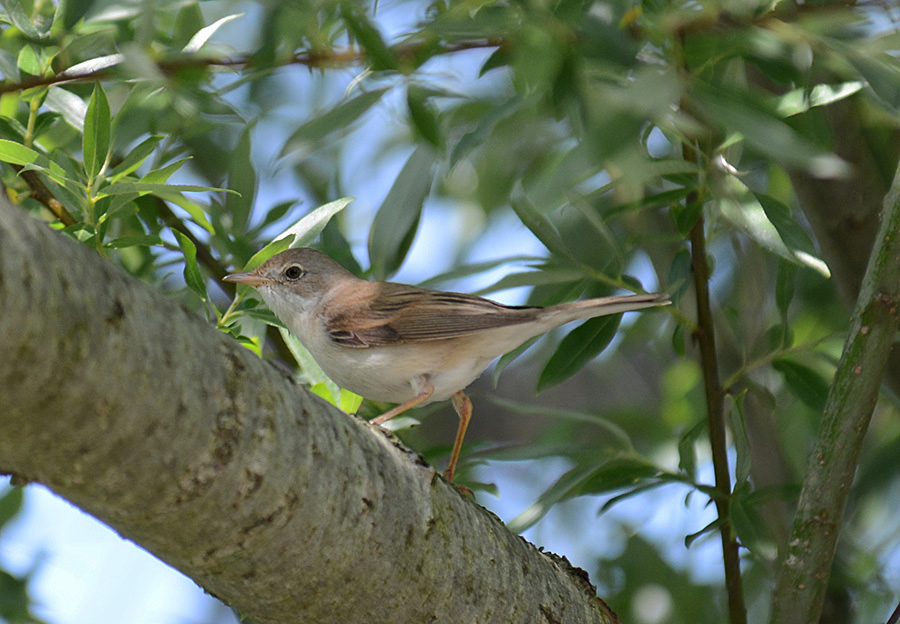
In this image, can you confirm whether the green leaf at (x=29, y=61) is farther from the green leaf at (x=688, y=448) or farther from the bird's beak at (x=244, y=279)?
the green leaf at (x=688, y=448)

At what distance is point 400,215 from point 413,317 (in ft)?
0.95

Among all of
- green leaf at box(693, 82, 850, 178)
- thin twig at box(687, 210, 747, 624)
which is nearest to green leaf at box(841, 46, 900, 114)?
green leaf at box(693, 82, 850, 178)

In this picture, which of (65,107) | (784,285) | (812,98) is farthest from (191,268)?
(784,285)

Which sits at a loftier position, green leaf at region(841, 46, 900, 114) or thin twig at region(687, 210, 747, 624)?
green leaf at region(841, 46, 900, 114)

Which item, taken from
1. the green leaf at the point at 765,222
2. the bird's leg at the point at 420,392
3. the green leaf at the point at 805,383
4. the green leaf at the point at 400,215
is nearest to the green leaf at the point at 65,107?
the green leaf at the point at 400,215

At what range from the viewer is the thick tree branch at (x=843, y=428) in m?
2.06

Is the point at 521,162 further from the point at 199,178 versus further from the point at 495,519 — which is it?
the point at 495,519

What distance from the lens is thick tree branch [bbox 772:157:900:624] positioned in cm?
206

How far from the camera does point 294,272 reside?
319cm

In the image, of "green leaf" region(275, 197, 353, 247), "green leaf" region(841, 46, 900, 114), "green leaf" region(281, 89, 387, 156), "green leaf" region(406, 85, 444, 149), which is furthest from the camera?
"green leaf" region(281, 89, 387, 156)

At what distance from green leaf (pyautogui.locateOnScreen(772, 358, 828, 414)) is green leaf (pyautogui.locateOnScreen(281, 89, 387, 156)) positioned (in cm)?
138

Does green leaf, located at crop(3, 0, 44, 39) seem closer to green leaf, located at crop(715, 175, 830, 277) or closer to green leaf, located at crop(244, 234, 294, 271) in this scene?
green leaf, located at crop(244, 234, 294, 271)

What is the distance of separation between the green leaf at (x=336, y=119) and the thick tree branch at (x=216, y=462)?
107cm

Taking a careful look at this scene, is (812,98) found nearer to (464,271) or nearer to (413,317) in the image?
(464,271)
